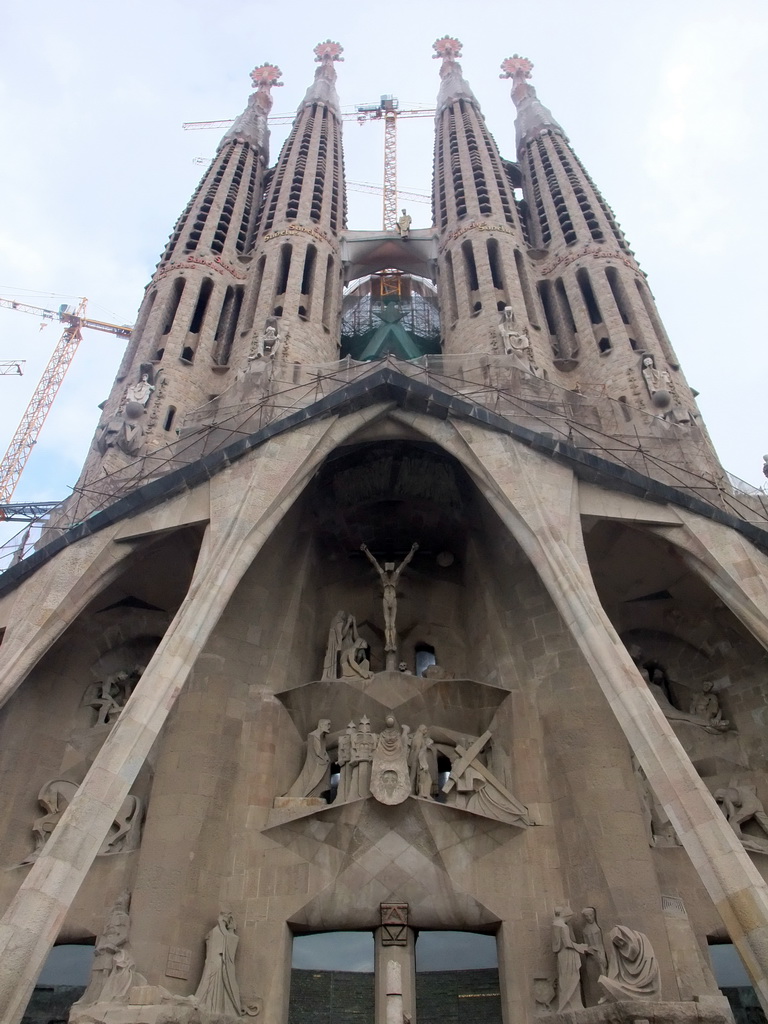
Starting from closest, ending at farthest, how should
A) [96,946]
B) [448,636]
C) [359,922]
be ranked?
[96,946] → [359,922] → [448,636]

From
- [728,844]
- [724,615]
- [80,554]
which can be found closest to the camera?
[728,844]

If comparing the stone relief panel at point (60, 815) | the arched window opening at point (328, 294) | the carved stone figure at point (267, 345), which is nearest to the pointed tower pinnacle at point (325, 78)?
the arched window opening at point (328, 294)

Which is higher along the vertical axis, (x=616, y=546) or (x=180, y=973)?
(x=616, y=546)

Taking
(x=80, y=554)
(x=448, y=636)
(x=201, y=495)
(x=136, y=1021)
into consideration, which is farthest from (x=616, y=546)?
(x=136, y=1021)

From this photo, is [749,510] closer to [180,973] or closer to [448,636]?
[448,636]

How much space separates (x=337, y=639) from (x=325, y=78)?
27919 millimetres

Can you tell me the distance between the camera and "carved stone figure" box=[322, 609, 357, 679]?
41.6ft

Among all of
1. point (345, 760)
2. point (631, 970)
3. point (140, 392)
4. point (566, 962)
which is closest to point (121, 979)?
point (345, 760)

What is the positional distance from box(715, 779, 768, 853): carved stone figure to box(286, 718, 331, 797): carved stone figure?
5406 millimetres

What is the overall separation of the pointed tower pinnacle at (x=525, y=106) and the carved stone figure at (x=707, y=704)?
2131 cm

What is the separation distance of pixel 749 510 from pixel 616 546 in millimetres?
2249

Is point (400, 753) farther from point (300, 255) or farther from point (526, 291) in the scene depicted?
point (300, 255)

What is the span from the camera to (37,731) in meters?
11.6

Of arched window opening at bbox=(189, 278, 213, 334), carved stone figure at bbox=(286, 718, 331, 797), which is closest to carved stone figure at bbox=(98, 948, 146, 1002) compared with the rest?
carved stone figure at bbox=(286, 718, 331, 797)
